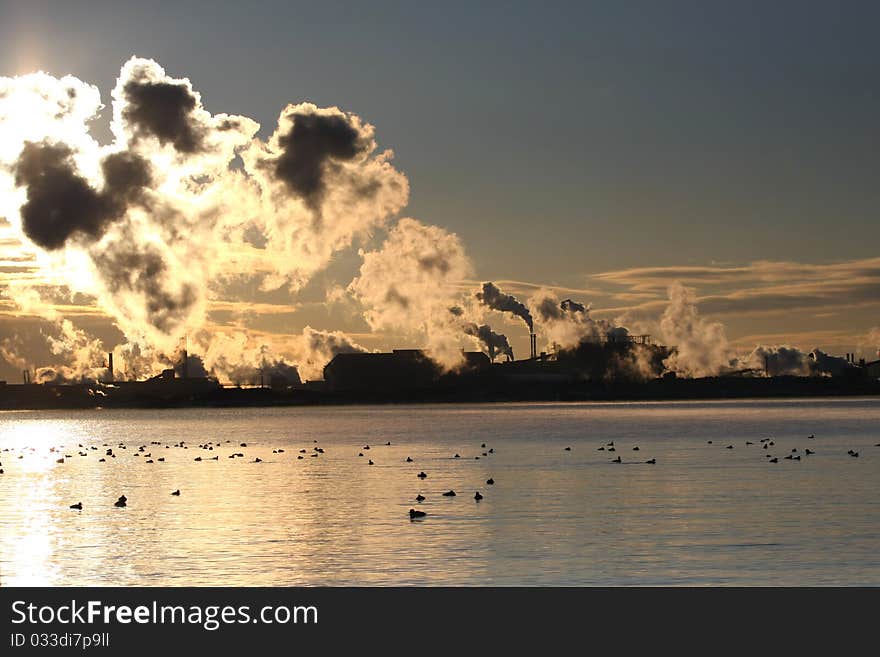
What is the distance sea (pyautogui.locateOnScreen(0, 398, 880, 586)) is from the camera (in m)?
45.9

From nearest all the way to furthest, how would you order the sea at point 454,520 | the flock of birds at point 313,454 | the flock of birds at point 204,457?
1. the sea at point 454,520
2. the flock of birds at point 204,457
3. the flock of birds at point 313,454

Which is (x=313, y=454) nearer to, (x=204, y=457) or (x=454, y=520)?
(x=204, y=457)

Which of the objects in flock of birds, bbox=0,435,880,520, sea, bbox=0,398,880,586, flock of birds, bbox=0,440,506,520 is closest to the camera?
sea, bbox=0,398,880,586

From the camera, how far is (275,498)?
250 ft

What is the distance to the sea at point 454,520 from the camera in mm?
45875

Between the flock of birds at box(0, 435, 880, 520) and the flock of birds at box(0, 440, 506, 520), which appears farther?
the flock of birds at box(0, 435, 880, 520)

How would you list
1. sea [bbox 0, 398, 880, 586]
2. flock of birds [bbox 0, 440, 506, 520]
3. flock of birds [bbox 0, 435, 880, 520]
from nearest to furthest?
sea [bbox 0, 398, 880, 586] < flock of birds [bbox 0, 440, 506, 520] < flock of birds [bbox 0, 435, 880, 520]

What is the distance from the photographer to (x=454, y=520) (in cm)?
6150

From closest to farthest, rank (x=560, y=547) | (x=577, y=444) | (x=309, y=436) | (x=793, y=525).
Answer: (x=560, y=547)
(x=793, y=525)
(x=577, y=444)
(x=309, y=436)

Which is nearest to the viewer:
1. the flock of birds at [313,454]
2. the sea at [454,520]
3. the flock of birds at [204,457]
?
the sea at [454,520]
